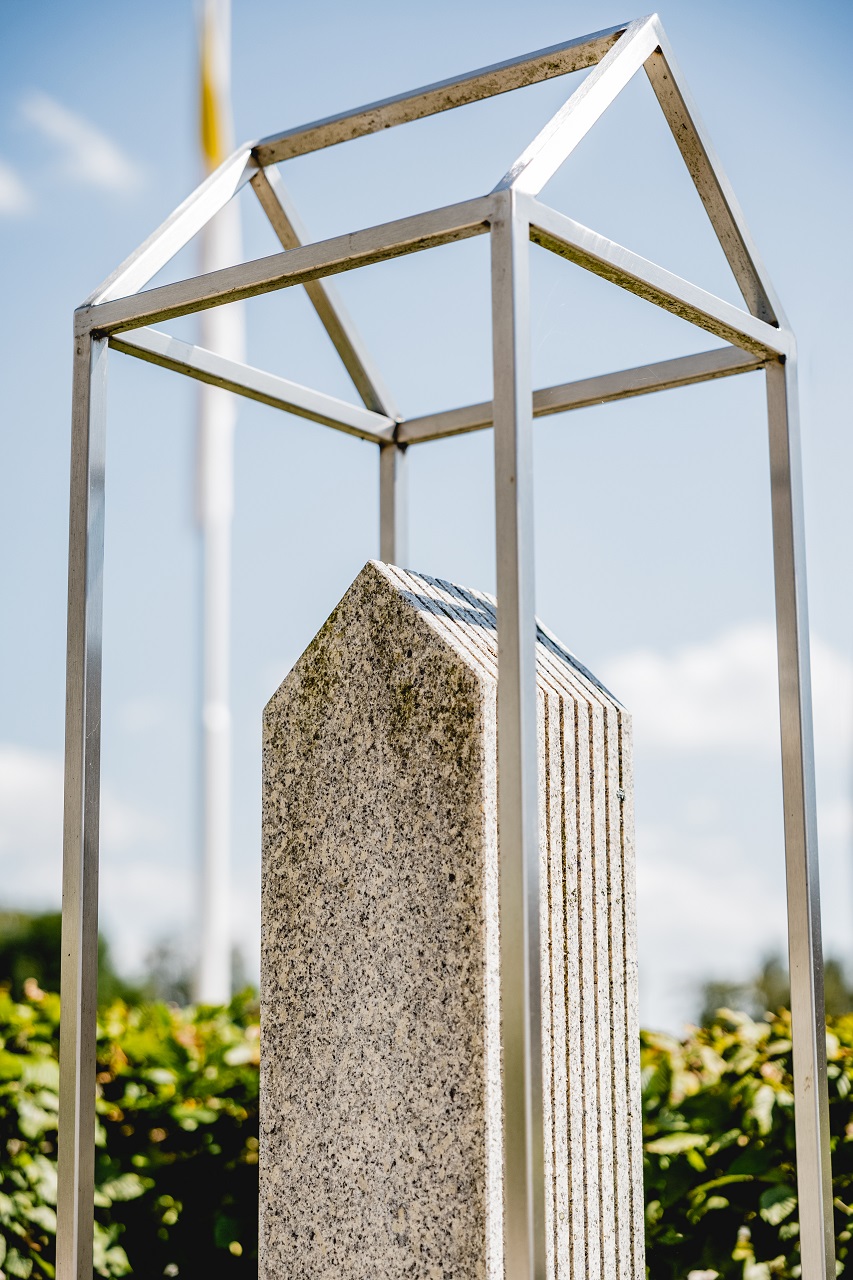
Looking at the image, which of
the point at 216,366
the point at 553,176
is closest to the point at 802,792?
the point at 553,176

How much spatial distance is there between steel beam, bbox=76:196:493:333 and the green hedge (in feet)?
7.20

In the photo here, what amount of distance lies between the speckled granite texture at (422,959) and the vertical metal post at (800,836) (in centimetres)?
41

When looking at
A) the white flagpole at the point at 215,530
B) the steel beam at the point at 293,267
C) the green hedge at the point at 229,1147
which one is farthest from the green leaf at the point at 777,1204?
the white flagpole at the point at 215,530

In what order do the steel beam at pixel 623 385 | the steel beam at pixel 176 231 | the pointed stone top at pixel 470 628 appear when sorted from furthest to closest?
the steel beam at pixel 623 385, the steel beam at pixel 176 231, the pointed stone top at pixel 470 628

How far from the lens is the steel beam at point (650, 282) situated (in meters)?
2.26

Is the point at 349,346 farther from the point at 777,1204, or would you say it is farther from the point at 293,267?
the point at 777,1204

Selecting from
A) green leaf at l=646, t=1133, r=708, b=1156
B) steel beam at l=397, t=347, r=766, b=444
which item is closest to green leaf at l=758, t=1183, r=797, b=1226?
green leaf at l=646, t=1133, r=708, b=1156

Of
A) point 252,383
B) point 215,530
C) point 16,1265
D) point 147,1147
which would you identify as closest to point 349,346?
point 252,383

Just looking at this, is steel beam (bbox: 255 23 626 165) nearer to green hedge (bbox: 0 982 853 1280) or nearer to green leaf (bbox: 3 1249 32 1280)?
green hedge (bbox: 0 982 853 1280)

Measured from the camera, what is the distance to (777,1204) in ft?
11.1

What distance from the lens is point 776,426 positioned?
118 inches

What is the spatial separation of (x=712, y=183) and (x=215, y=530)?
855 cm

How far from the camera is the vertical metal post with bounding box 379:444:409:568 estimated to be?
11.8 ft

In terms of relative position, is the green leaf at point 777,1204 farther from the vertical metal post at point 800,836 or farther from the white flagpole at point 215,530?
the white flagpole at point 215,530
